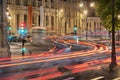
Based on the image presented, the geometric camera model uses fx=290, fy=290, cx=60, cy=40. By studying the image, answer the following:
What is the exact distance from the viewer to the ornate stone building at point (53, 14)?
238ft

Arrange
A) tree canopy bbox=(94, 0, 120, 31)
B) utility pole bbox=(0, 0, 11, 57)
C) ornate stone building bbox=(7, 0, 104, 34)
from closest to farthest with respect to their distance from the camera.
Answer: utility pole bbox=(0, 0, 11, 57) < tree canopy bbox=(94, 0, 120, 31) < ornate stone building bbox=(7, 0, 104, 34)

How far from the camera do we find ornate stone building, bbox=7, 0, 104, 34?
238 feet

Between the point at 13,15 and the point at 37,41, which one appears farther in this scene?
the point at 13,15

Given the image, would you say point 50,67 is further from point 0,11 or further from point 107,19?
point 107,19

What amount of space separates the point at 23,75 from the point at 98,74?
485 cm

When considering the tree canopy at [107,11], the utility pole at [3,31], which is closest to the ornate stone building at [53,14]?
the tree canopy at [107,11]

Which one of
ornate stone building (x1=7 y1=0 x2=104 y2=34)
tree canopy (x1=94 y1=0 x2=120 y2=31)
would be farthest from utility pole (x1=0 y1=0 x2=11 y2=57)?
ornate stone building (x1=7 y1=0 x2=104 y2=34)

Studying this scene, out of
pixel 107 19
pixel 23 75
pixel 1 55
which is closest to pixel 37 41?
pixel 107 19

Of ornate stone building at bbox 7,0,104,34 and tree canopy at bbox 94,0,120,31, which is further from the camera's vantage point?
ornate stone building at bbox 7,0,104,34

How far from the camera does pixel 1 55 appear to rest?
2852 cm

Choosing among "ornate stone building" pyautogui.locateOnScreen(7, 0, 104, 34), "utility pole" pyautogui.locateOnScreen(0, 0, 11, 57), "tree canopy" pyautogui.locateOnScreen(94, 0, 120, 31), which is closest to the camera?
"utility pole" pyautogui.locateOnScreen(0, 0, 11, 57)

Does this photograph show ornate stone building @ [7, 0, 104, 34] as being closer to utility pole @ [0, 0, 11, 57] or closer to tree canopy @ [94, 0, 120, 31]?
tree canopy @ [94, 0, 120, 31]

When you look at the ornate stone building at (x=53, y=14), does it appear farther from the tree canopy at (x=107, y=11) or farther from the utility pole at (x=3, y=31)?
the utility pole at (x=3, y=31)

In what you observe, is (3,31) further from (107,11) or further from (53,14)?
(53,14)
